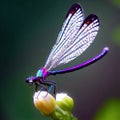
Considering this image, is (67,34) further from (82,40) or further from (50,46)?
(50,46)

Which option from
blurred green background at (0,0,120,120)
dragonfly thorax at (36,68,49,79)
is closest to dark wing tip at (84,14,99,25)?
dragonfly thorax at (36,68,49,79)

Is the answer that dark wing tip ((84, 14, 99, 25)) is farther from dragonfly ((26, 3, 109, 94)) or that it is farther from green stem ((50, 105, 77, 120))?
green stem ((50, 105, 77, 120))

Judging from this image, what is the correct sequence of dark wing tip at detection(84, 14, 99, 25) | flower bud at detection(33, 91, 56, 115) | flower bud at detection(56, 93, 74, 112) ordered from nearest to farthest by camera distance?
dark wing tip at detection(84, 14, 99, 25) < flower bud at detection(33, 91, 56, 115) < flower bud at detection(56, 93, 74, 112)

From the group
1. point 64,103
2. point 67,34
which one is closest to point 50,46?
point 64,103

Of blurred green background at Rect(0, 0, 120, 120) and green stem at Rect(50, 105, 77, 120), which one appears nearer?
green stem at Rect(50, 105, 77, 120)

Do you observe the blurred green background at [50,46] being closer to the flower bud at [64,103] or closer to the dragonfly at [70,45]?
the flower bud at [64,103]

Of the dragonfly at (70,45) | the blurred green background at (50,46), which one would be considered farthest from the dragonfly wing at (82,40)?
the blurred green background at (50,46)

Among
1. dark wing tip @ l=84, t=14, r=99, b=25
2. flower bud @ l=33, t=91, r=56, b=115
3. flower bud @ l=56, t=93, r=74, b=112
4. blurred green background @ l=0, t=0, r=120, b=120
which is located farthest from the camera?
blurred green background @ l=0, t=0, r=120, b=120
